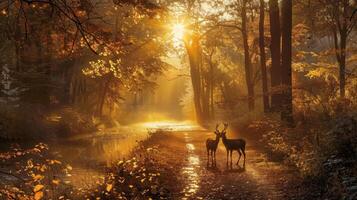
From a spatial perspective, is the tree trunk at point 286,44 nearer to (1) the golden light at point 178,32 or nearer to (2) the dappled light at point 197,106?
(2) the dappled light at point 197,106

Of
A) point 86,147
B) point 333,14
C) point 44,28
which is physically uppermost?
point 333,14

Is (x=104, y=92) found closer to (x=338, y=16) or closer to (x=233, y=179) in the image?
(x=338, y=16)

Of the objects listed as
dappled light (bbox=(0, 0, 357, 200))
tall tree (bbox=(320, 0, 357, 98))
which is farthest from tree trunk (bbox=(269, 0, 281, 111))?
tall tree (bbox=(320, 0, 357, 98))

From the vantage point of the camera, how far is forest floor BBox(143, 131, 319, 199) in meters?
11.5

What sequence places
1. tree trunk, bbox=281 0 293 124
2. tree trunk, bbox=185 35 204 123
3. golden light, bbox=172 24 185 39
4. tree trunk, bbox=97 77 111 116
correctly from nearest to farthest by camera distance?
tree trunk, bbox=281 0 293 124
golden light, bbox=172 24 185 39
tree trunk, bbox=97 77 111 116
tree trunk, bbox=185 35 204 123

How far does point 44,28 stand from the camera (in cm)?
1123

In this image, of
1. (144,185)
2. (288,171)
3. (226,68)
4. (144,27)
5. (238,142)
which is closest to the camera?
(144,185)

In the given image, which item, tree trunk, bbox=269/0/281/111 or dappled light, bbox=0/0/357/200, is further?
tree trunk, bbox=269/0/281/111

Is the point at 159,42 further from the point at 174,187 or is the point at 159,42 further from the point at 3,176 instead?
the point at 174,187

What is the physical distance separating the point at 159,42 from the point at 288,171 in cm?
3603

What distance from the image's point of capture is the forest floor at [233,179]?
11547 millimetres

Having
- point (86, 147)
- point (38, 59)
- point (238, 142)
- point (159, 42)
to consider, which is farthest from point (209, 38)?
point (238, 142)

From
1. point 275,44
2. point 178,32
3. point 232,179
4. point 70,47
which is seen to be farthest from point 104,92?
point 70,47

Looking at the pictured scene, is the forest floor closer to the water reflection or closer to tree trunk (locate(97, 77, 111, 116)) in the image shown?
the water reflection
